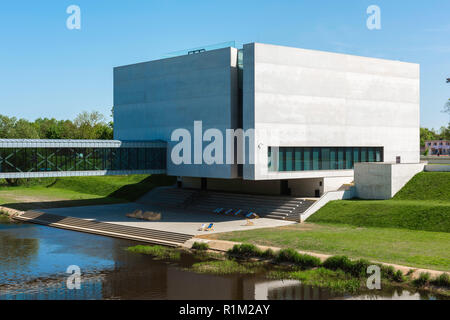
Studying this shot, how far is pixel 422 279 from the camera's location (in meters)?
25.4

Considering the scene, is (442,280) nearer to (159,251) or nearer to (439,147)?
(159,251)

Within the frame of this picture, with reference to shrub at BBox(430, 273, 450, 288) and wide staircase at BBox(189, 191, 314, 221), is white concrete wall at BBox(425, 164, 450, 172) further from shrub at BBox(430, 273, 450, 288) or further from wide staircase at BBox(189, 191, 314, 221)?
shrub at BBox(430, 273, 450, 288)

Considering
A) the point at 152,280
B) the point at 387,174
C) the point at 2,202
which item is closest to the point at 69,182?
the point at 2,202

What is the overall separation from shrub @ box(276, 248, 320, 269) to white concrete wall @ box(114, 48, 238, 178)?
50.1 feet

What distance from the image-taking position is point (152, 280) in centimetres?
2750

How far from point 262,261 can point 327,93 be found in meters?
22.1

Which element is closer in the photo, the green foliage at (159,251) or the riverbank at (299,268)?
the riverbank at (299,268)

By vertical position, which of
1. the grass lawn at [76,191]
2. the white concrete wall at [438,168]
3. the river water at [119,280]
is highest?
the white concrete wall at [438,168]

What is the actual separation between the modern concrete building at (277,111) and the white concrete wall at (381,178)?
7.91 ft

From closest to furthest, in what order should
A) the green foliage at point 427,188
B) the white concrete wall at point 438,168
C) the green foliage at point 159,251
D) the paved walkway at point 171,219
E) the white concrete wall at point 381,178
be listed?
the green foliage at point 159,251, the paved walkway at point 171,219, the green foliage at point 427,188, the white concrete wall at point 381,178, the white concrete wall at point 438,168

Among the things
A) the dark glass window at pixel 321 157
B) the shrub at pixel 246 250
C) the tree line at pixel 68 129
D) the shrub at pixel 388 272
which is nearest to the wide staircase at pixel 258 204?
the dark glass window at pixel 321 157

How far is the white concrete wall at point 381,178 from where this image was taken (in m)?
46.8

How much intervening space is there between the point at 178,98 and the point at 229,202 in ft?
36.4

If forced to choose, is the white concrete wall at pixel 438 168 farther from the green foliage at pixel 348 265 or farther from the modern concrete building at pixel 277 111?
the green foliage at pixel 348 265
